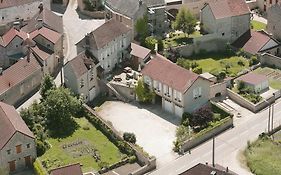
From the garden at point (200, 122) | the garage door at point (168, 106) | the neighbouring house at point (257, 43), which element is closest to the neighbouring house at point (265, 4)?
the neighbouring house at point (257, 43)

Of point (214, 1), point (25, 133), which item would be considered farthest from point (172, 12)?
point (25, 133)

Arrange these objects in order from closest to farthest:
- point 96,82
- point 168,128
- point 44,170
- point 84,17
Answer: point 44,170 < point 168,128 < point 96,82 < point 84,17

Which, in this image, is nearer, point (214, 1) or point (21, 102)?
point (21, 102)

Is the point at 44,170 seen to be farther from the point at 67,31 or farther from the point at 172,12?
the point at 172,12

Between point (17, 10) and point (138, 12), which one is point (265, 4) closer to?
point (138, 12)

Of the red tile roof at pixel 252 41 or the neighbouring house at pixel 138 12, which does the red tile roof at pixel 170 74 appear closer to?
the neighbouring house at pixel 138 12
